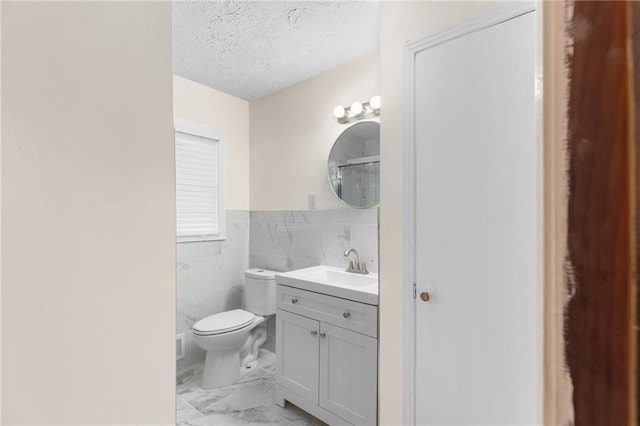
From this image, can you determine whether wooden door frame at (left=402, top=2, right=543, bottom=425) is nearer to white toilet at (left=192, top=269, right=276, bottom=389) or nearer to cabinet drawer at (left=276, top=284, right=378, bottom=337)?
cabinet drawer at (left=276, top=284, right=378, bottom=337)

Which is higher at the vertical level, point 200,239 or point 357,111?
point 357,111

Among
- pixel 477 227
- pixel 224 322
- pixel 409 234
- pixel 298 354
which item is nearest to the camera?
pixel 477 227

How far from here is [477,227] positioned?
1201 millimetres

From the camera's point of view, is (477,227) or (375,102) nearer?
(477,227)

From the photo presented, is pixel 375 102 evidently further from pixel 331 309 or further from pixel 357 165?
pixel 331 309

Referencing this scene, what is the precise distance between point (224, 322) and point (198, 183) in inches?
43.6

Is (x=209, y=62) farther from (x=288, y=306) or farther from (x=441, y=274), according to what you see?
(x=441, y=274)

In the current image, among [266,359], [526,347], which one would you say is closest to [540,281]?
[526,347]

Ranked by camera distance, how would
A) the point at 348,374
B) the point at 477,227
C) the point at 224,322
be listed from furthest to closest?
the point at 224,322
the point at 348,374
the point at 477,227

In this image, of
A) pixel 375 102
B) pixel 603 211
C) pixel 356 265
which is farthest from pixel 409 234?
pixel 603 211

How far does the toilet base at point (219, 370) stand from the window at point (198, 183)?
891 mm

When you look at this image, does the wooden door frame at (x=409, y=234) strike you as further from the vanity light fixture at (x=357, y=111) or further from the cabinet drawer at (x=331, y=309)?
the vanity light fixture at (x=357, y=111)

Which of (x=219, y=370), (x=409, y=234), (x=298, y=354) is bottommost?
(x=219, y=370)

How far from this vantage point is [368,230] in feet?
6.88
